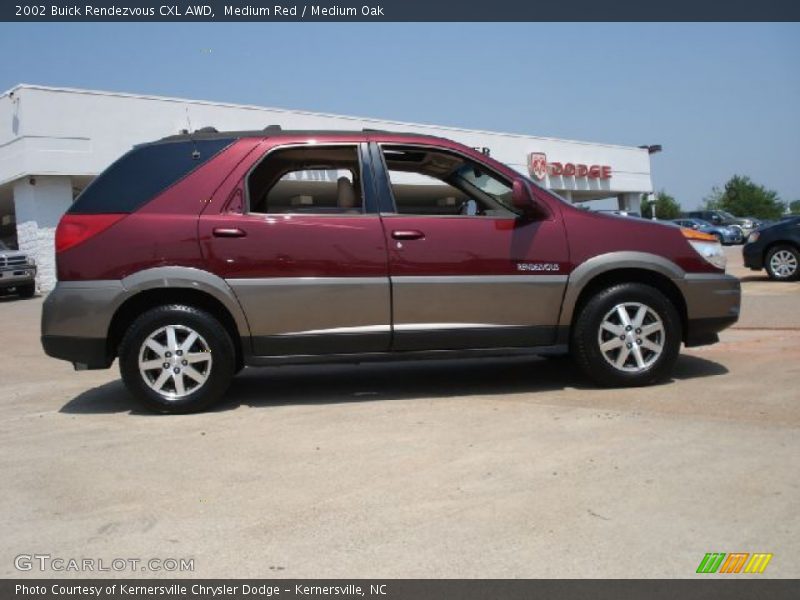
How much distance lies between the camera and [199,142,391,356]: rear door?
16.5 feet

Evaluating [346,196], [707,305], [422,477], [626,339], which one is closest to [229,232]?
[346,196]

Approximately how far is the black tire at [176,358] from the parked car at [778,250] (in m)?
12.0

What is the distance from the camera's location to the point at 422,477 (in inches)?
143

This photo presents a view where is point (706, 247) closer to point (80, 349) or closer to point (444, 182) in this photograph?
point (444, 182)

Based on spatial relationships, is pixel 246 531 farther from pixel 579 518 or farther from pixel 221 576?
pixel 579 518

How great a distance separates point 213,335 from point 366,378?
166 centimetres

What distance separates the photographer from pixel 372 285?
5.11m

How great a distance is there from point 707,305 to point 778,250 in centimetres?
961

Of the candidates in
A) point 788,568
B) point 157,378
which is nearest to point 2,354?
point 157,378

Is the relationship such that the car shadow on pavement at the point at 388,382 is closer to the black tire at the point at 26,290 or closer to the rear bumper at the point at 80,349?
the rear bumper at the point at 80,349

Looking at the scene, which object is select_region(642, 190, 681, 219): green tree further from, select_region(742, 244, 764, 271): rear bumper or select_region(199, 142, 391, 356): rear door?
select_region(199, 142, 391, 356): rear door

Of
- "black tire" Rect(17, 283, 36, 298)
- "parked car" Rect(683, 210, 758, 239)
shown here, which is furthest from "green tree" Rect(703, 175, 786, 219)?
"black tire" Rect(17, 283, 36, 298)

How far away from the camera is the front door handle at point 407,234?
517 centimetres
